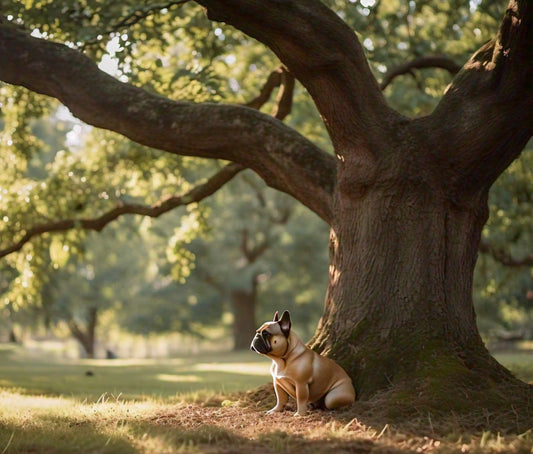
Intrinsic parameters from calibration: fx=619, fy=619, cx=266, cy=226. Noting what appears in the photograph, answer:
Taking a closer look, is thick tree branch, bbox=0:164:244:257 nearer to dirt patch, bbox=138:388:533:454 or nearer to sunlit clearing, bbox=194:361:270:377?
dirt patch, bbox=138:388:533:454

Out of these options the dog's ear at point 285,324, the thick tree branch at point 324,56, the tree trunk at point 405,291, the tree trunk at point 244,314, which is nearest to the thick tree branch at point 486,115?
the tree trunk at point 405,291

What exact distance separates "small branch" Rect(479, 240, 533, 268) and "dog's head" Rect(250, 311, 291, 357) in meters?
11.4

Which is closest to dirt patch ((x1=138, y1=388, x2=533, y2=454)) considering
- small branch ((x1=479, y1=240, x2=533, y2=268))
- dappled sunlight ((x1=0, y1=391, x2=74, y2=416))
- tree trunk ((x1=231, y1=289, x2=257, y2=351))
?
dappled sunlight ((x1=0, y1=391, x2=74, y2=416))

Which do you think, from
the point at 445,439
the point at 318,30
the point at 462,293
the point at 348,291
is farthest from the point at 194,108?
the point at 445,439

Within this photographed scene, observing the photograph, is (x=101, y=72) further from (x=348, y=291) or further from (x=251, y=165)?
(x=348, y=291)

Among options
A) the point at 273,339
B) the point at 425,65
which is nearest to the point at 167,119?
the point at 273,339

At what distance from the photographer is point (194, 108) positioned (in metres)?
8.21

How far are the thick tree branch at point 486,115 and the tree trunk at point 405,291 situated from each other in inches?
13.6

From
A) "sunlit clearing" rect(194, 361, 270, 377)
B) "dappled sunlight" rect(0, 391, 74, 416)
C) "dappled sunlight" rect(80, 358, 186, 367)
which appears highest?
"dappled sunlight" rect(0, 391, 74, 416)

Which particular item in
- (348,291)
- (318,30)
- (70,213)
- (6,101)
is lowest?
(348,291)

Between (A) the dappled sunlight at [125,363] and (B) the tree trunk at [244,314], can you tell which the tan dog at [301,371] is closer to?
(A) the dappled sunlight at [125,363]

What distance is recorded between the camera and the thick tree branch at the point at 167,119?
7.96 m

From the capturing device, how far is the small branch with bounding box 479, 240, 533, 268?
56.2ft

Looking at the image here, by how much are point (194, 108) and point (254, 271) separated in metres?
24.0
